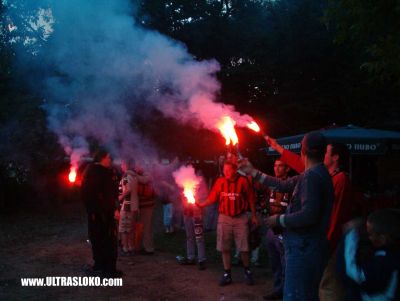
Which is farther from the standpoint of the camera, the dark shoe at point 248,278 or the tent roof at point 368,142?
the tent roof at point 368,142

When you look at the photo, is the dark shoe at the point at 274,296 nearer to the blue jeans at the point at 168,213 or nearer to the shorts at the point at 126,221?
the shorts at the point at 126,221

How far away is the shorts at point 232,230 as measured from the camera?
21.1ft

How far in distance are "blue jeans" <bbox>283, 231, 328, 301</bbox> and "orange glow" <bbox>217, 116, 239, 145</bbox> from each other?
5.93 feet

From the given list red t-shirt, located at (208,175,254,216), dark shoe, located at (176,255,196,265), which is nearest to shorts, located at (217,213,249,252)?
red t-shirt, located at (208,175,254,216)

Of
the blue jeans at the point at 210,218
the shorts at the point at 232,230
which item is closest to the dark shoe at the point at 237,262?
the shorts at the point at 232,230

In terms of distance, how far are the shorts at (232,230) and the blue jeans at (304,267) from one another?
285 cm

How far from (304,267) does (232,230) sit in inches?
120

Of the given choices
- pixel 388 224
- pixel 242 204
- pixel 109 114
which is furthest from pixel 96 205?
pixel 109 114

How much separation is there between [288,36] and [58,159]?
10989 millimetres

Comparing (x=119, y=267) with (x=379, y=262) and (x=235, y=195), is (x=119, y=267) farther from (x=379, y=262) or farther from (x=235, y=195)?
(x=379, y=262)

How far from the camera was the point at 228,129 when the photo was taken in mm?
5461

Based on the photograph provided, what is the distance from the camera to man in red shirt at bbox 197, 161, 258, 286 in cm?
645

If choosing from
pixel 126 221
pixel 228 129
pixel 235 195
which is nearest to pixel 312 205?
pixel 228 129

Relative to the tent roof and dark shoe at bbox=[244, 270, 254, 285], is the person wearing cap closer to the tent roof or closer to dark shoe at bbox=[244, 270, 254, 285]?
dark shoe at bbox=[244, 270, 254, 285]
